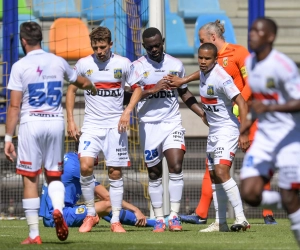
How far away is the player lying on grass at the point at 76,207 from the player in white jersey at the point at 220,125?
4.04ft

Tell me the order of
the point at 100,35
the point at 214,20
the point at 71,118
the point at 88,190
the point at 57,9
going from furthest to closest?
the point at 214,20 → the point at 57,9 → the point at 88,190 → the point at 71,118 → the point at 100,35

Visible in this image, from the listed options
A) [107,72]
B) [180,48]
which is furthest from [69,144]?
[180,48]

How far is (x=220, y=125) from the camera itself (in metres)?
9.33

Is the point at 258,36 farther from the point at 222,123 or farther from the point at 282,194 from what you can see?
the point at 222,123

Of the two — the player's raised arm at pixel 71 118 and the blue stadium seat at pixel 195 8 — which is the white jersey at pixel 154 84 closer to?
the player's raised arm at pixel 71 118

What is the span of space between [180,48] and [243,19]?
6.07 ft

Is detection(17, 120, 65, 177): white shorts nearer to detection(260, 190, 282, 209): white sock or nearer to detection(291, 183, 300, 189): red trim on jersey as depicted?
detection(260, 190, 282, 209): white sock

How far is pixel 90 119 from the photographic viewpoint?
966cm

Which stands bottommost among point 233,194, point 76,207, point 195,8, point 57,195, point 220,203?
point 76,207

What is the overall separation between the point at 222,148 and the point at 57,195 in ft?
7.91

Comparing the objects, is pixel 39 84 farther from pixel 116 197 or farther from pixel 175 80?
pixel 116 197

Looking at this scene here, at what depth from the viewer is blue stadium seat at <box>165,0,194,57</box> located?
60.4ft

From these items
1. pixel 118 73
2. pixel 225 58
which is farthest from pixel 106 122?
pixel 225 58

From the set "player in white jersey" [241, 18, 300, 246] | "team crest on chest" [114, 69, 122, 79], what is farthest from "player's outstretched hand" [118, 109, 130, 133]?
"player in white jersey" [241, 18, 300, 246]
